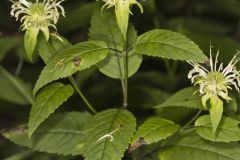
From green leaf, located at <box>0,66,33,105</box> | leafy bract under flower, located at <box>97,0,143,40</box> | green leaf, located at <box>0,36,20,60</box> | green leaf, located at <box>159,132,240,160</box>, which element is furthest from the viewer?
green leaf, located at <box>0,36,20,60</box>

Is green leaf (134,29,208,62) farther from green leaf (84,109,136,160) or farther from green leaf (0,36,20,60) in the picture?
green leaf (0,36,20,60)

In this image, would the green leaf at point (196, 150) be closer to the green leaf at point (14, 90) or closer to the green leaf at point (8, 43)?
the green leaf at point (14, 90)

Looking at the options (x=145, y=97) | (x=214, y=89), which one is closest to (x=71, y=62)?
(x=214, y=89)

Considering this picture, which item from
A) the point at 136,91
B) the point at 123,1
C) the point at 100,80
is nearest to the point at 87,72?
the point at 136,91

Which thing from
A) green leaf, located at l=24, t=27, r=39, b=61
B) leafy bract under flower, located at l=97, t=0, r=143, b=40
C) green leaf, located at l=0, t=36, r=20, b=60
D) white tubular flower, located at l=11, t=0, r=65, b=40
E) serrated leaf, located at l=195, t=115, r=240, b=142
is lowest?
serrated leaf, located at l=195, t=115, r=240, b=142

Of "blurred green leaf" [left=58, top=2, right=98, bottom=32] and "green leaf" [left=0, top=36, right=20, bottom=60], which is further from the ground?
"green leaf" [left=0, top=36, right=20, bottom=60]

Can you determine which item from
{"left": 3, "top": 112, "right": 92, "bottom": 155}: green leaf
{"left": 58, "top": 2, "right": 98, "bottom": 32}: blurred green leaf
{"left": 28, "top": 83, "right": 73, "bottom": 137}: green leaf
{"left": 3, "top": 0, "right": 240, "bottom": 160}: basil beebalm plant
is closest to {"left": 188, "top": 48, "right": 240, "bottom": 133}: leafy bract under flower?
{"left": 3, "top": 0, "right": 240, "bottom": 160}: basil beebalm plant
